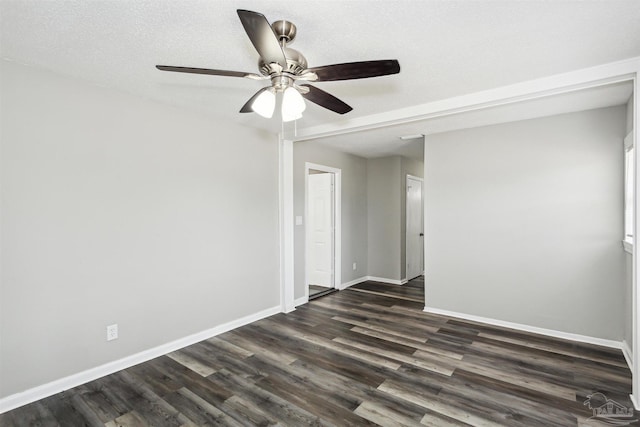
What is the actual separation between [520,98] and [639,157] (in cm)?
90

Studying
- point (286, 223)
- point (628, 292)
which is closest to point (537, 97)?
point (628, 292)

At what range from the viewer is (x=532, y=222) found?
11.8 feet

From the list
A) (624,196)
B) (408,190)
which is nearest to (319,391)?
(624,196)

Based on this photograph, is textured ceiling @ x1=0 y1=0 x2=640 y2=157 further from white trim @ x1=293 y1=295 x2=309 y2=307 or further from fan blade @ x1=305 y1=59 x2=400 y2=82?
white trim @ x1=293 y1=295 x2=309 y2=307

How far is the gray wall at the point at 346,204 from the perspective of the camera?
4641 mm

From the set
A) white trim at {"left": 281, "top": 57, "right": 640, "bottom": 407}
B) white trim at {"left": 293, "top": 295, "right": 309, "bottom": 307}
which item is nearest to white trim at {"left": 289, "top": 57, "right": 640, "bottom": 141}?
white trim at {"left": 281, "top": 57, "right": 640, "bottom": 407}

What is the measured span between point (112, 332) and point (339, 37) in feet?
9.45

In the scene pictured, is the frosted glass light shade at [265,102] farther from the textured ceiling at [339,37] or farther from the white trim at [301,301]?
the white trim at [301,301]

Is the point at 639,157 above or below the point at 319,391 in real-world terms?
above

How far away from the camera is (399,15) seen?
1766 mm

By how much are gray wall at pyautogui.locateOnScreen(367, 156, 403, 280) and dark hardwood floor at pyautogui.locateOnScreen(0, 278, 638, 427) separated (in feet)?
7.15

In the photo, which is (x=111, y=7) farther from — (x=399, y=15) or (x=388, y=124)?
(x=388, y=124)

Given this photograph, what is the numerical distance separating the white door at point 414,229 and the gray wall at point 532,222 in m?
1.73

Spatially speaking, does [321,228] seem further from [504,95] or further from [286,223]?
[504,95]
